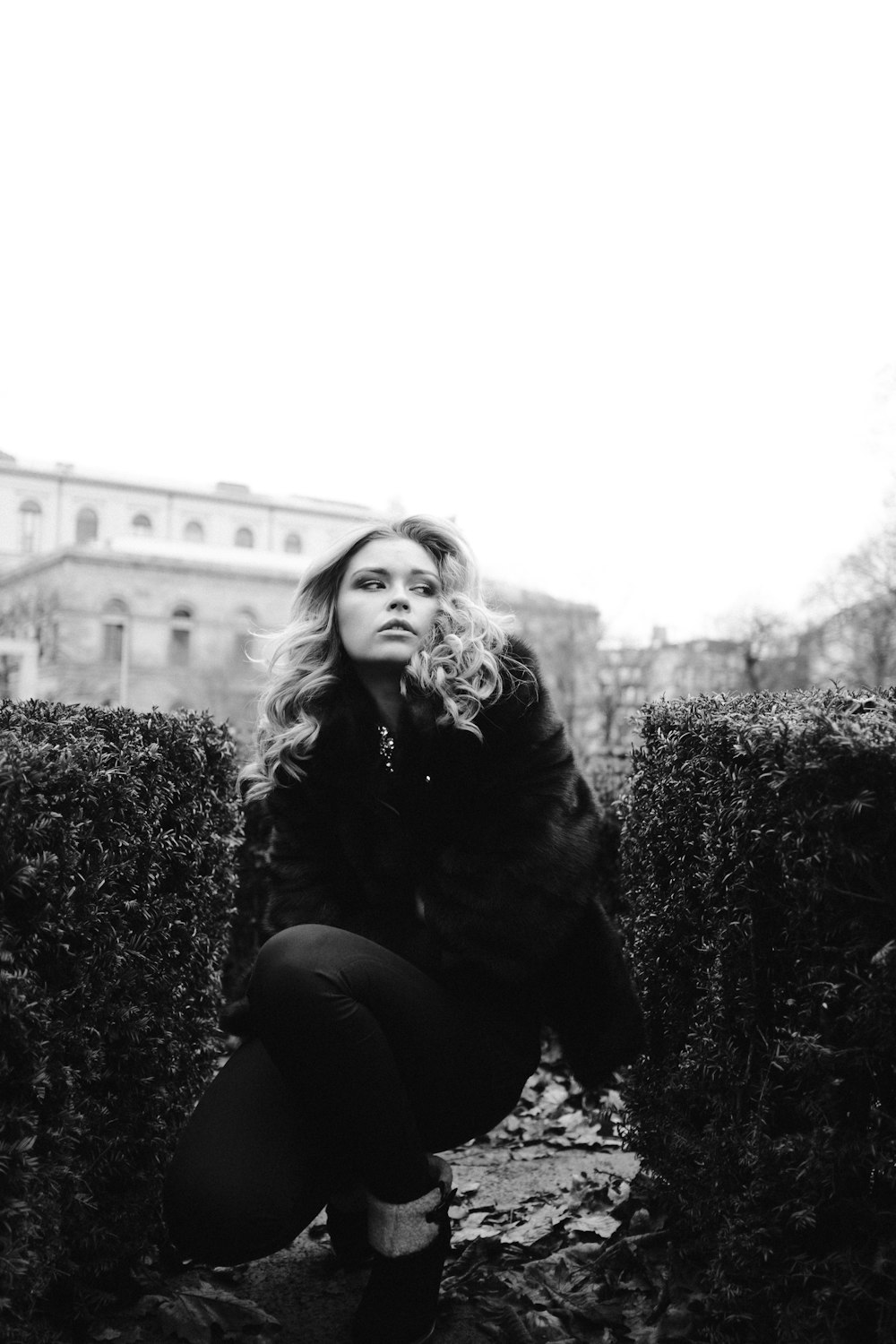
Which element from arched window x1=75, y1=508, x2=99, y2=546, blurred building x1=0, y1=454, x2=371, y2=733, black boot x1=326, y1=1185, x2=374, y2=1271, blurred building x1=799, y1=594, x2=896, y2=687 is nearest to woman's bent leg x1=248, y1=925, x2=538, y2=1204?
black boot x1=326, y1=1185, x2=374, y2=1271

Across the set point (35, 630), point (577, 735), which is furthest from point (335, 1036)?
point (35, 630)

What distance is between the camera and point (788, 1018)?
6.31ft

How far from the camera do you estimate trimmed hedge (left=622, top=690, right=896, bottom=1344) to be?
1689mm

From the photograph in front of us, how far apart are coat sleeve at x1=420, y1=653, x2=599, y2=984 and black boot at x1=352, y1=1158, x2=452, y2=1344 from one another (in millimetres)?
525

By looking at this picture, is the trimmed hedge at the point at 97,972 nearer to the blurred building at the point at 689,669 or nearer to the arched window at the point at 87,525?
the blurred building at the point at 689,669

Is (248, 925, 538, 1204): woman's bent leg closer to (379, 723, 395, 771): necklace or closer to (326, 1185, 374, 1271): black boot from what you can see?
Result: (326, 1185, 374, 1271): black boot

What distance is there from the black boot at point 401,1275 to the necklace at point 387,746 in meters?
0.98

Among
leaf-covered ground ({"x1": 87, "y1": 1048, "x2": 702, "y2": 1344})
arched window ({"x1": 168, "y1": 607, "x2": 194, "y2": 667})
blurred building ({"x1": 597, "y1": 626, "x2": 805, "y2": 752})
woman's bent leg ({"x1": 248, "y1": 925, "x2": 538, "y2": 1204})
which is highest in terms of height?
arched window ({"x1": 168, "y1": 607, "x2": 194, "y2": 667})

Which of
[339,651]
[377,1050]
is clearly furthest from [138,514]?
[377,1050]

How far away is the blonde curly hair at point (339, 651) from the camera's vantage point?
→ 2.60 metres

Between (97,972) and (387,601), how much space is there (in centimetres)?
115

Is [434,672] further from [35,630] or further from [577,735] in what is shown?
[35,630]

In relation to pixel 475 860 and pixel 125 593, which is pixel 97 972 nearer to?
pixel 475 860

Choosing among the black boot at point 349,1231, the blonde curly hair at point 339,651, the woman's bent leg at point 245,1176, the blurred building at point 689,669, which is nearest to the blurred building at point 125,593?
the blurred building at point 689,669
